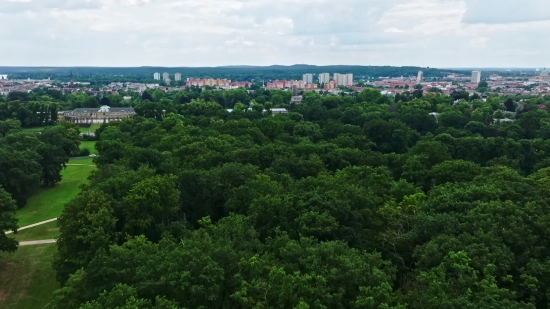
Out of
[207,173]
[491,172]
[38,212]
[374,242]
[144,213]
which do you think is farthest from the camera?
[38,212]

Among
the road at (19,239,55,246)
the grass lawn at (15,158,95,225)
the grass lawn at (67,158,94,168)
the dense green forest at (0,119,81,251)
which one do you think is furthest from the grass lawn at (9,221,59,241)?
the grass lawn at (67,158,94,168)

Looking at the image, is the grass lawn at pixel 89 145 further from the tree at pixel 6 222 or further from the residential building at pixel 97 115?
the tree at pixel 6 222

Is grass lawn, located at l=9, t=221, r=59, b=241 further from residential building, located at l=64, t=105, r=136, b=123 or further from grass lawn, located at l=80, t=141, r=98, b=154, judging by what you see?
residential building, located at l=64, t=105, r=136, b=123

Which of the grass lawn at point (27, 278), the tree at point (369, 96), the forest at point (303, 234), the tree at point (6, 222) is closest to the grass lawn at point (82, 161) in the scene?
the forest at point (303, 234)

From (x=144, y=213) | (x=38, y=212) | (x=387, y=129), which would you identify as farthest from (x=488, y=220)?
(x=38, y=212)

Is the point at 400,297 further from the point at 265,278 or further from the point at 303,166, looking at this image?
the point at 303,166

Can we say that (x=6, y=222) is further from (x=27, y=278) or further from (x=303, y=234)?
(x=303, y=234)
